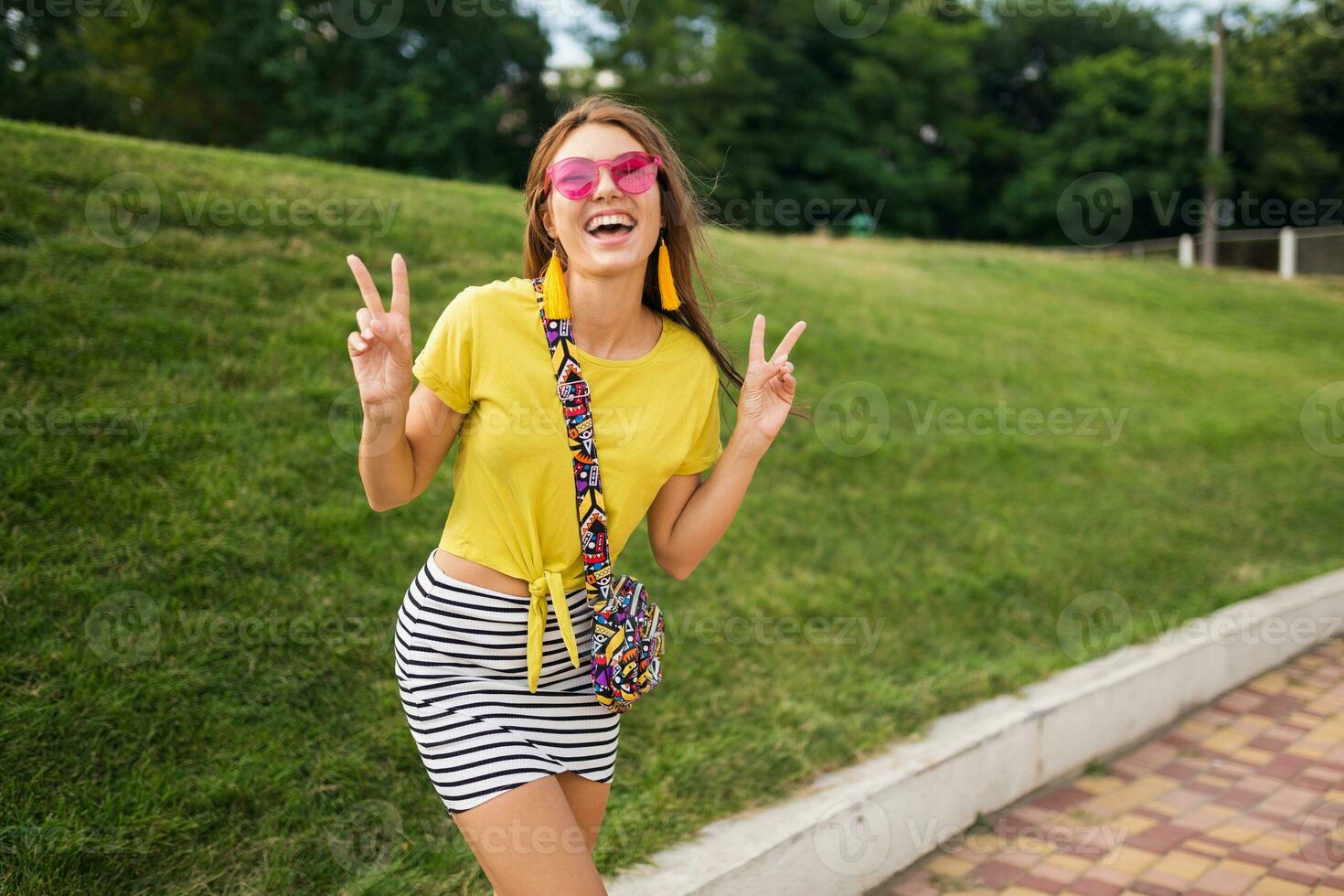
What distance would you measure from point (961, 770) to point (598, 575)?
7.76ft

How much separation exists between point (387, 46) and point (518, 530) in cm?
3103

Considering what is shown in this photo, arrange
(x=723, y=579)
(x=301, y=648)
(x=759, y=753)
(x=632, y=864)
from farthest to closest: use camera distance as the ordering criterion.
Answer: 1. (x=723, y=579)
2. (x=759, y=753)
3. (x=301, y=648)
4. (x=632, y=864)

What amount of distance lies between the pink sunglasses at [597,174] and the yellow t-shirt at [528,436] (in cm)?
23

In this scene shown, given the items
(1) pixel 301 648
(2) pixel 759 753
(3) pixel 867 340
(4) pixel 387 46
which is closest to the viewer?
(1) pixel 301 648

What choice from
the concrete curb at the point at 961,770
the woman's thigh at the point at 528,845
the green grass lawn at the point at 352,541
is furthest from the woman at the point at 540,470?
the concrete curb at the point at 961,770

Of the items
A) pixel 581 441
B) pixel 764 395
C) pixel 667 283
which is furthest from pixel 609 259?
pixel 764 395

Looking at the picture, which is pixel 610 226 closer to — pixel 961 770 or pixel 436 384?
pixel 436 384

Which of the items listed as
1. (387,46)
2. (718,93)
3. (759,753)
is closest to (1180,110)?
(718,93)

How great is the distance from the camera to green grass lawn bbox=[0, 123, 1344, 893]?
10.4ft

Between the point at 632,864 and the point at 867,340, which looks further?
the point at 867,340

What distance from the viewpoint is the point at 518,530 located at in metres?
2.23

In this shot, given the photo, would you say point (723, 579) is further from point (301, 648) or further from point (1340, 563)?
point (1340, 563)

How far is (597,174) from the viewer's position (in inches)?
89.9

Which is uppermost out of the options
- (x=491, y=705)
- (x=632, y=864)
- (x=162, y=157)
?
(x=162, y=157)
